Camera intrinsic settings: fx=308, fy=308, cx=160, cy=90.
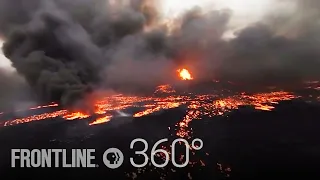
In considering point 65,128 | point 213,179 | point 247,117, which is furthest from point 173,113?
point 213,179

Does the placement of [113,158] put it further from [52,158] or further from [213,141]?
[213,141]

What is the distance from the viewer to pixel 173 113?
398ft

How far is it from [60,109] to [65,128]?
1498 inches

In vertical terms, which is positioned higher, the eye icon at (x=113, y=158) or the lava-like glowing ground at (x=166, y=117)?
the lava-like glowing ground at (x=166, y=117)

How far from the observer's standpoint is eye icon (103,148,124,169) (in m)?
68.5

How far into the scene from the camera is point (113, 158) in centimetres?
7262

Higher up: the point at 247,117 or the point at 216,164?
the point at 247,117

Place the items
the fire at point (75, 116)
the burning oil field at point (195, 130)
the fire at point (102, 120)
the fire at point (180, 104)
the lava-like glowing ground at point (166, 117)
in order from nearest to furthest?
the burning oil field at point (195, 130) → the lava-like glowing ground at point (166, 117) → the fire at point (102, 120) → the fire at point (75, 116) → the fire at point (180, 104)

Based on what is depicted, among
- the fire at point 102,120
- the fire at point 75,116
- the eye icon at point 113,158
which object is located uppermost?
the fire at point 75,116

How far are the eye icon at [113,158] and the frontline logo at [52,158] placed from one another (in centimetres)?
300

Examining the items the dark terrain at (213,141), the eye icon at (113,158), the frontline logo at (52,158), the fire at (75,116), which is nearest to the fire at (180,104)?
the fire at (75,116)

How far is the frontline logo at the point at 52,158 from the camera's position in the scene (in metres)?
72.1

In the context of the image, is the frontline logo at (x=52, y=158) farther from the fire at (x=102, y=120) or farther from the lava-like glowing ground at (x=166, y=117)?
the fire at (x=102, y=120)

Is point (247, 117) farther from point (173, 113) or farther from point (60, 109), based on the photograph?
point (60, 109)
